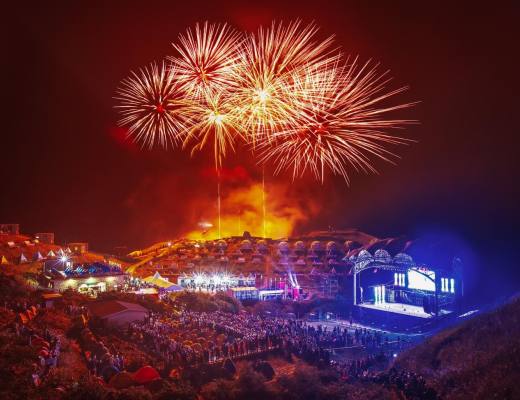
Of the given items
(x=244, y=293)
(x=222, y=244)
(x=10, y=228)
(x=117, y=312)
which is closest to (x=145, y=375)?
(x=117, y=312)

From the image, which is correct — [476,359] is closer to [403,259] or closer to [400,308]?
[403,259]

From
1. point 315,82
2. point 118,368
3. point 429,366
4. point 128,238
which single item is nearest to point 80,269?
point 118,368

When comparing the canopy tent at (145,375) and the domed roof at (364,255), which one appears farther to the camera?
the domed roof at (364,255)

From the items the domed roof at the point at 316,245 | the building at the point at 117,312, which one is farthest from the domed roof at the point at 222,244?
the building at the point at 117,312

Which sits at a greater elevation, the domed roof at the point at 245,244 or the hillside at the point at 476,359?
the domed roof at the point at 245,244

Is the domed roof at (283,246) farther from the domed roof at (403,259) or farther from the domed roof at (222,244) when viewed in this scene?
the domed roof at (403,259)

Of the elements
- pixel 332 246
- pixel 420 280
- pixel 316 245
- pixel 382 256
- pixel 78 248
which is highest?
pixel 316 245

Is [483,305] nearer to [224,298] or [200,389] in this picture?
[224,298]
